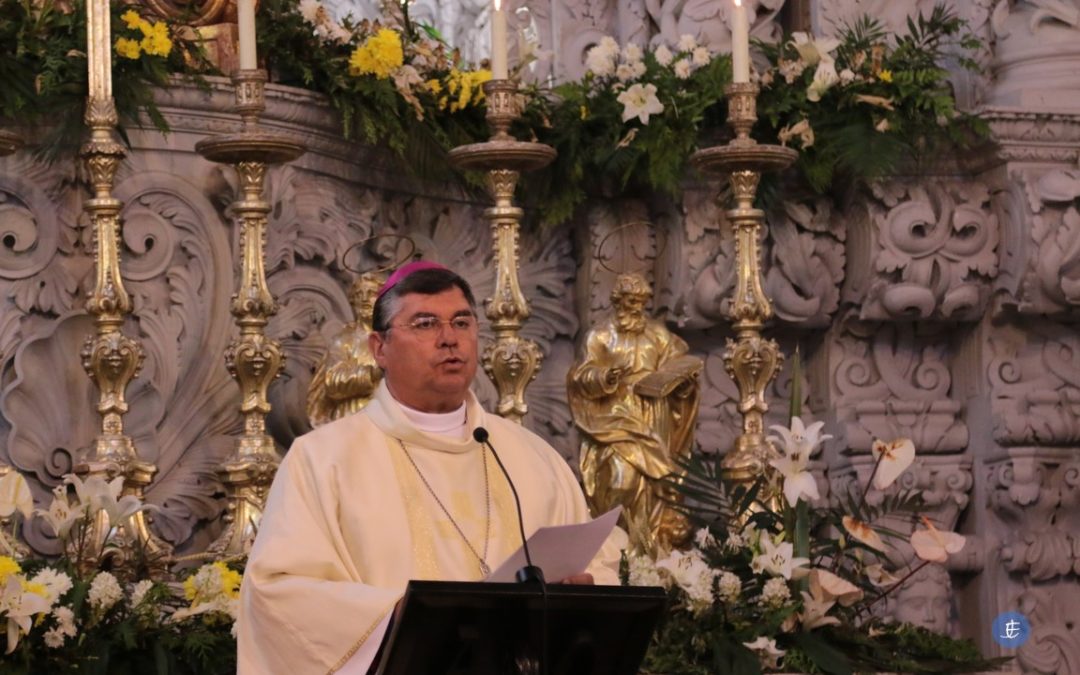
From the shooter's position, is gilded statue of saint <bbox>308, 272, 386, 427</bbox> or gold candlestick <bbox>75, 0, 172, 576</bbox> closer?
gold candlestick <bbox>75, 0, 172, 576</bbox>

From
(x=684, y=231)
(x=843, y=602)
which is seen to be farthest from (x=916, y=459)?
(x=843, y=602)

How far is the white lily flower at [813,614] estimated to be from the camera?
555 cm

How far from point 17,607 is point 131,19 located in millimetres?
2062

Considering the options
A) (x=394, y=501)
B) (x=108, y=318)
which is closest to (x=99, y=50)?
(x=108, y=318)

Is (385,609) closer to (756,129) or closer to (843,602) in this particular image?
(843,602)

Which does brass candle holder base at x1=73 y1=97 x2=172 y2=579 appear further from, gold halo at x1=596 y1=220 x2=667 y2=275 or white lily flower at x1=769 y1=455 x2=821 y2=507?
gold halo at x1=596 y1=220 x2=667 y2=275

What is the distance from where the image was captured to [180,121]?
6504 millimetres

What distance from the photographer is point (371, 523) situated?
4711mm

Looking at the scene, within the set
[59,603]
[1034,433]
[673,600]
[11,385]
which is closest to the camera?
[59,603]

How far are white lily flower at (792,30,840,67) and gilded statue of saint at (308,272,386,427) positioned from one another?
1.65 metres

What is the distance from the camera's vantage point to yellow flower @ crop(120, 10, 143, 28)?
630cm

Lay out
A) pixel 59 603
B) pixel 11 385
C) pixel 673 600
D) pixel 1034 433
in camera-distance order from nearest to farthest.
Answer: pixel 59 603, pixel 673 600, pixel 11 385, pixel 1034 433

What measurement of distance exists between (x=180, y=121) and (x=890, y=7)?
2.48 m

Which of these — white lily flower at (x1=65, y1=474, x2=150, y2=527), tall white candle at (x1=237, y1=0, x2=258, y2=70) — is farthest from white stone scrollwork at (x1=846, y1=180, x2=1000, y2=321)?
white lily flower at (x1=65, y1=474, x2=150, y2=527)
